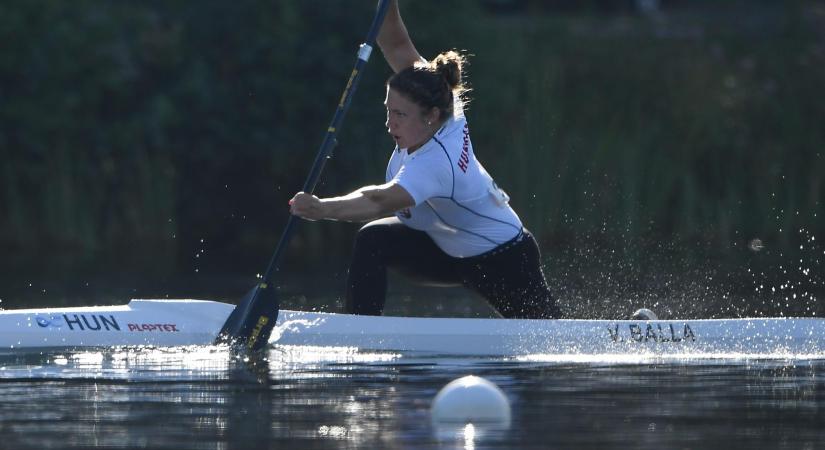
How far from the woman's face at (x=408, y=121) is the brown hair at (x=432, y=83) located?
0.11 ft

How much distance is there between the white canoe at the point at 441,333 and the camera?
352 inches

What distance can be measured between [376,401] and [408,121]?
193 cm

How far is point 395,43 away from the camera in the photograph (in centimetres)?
969

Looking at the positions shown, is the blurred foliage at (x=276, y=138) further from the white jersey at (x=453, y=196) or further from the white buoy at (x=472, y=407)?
the white buoy at (x=472, y=407)

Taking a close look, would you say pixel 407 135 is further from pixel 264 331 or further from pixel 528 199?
pixel 528 199

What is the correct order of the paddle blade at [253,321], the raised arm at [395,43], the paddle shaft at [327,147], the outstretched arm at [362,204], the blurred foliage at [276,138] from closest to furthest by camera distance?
the outstretched arm at [362,204]
the paddle blade at [253,321]
the paddle shaft at [327,147]
the raised arm at [395,43]
the blurred foliage at [276,138]

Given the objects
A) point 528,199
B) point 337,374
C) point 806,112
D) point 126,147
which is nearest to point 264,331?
point 337,374

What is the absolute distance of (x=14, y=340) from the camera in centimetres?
914

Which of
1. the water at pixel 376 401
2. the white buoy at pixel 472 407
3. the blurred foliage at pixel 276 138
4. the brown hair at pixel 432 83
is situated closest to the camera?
the water at pixel 376 401

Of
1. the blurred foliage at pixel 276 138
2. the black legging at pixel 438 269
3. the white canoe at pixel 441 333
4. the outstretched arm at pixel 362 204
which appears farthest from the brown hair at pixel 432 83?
the blurred foliage at pixel 276 138

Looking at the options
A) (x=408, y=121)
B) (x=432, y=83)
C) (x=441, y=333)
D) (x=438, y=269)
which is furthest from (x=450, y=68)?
(x=441, y=333)

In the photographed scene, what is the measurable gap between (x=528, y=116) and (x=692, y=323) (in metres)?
7.25

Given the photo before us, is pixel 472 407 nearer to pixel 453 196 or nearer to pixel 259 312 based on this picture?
pixel 453 196

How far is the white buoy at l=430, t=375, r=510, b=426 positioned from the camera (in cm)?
668
